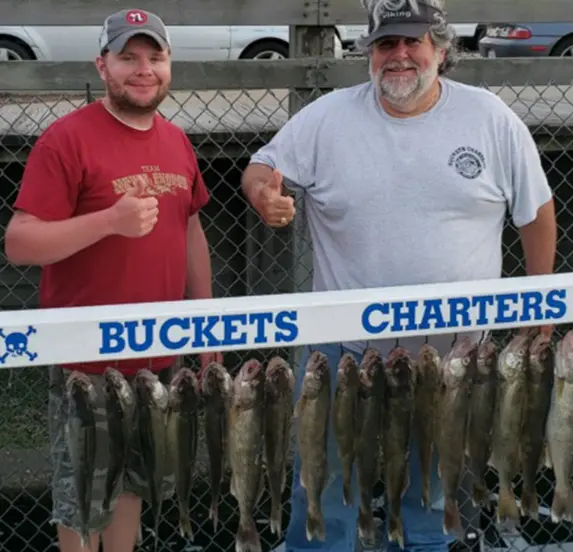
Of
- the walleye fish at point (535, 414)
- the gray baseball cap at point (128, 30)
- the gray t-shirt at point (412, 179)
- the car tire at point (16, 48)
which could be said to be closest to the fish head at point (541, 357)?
the walleye fish at point (535, 414)

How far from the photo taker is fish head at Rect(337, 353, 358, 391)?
2.73m

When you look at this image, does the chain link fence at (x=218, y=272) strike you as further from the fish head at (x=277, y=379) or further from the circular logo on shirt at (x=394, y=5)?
the fish head at (x=277, y=379)

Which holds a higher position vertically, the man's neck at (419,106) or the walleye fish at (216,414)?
the man's neck at (419,106)

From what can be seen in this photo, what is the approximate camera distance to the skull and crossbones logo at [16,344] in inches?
96.1

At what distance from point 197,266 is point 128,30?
0.87 metres

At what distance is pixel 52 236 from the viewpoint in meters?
2.72

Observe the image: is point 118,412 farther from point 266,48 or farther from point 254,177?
point 266,48

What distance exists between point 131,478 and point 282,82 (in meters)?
1.59

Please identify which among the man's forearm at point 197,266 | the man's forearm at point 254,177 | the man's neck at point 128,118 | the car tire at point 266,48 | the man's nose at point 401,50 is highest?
the car tire at point 266,48

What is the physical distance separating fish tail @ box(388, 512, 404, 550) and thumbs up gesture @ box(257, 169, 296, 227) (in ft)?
3.21

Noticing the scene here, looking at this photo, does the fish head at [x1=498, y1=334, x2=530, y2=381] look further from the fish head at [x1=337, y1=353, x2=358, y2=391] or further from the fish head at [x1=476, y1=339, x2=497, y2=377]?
the fish head at [x1=337, y1=353, x2=358, y2=391]

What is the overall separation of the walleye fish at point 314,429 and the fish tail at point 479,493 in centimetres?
46

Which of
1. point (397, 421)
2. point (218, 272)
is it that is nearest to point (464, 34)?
point (218, 272)

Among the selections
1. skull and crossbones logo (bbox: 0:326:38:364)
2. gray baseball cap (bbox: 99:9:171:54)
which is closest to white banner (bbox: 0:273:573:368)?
skull and crossbones logo (bbox: 0:326:38:364)
